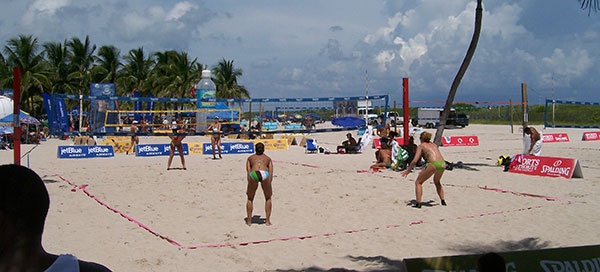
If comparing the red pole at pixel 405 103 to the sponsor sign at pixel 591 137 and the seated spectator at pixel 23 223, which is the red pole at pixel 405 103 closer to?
the seated spectator at pixel 23 223

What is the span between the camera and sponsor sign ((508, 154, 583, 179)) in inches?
438

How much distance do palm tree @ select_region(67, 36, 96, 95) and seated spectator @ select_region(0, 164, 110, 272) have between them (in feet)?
140

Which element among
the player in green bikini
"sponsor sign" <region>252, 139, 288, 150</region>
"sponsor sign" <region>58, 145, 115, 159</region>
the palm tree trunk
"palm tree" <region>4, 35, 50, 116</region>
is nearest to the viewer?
the player in green bikini

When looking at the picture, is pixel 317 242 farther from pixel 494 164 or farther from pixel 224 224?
pixel 494 164

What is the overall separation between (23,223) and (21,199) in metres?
0.08

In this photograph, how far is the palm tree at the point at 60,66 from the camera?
40.1m

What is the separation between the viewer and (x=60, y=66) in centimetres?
4028

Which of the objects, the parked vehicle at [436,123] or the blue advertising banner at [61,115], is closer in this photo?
the blue advertising banner at [61,115]

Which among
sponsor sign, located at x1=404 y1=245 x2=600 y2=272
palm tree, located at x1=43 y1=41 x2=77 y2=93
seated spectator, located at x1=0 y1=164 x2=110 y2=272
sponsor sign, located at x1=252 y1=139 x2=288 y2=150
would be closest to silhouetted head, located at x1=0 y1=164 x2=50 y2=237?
seated spectator, located at x1=0 y1=164 x2=110 y2=272

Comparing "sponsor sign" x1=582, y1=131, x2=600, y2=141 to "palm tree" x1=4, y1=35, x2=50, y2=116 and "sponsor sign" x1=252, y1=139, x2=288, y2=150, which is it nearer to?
"sponsor sign" x1=252, y1=139, x2=288, y2=150

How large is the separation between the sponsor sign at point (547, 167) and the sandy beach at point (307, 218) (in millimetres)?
289

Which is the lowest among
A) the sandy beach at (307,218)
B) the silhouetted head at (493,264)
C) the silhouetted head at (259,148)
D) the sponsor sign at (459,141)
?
the sandy beach at (307,218)

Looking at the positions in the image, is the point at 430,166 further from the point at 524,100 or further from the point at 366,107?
the point at 524,100

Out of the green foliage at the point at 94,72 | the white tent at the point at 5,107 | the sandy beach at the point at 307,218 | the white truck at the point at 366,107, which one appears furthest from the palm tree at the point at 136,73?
the sandy beach at the point at 307,218
